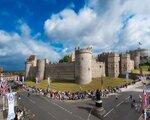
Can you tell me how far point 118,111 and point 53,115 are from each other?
9.48 meters

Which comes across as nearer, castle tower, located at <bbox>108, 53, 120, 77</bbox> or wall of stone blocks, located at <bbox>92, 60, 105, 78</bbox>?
castle tower, located at <bbox>108, 53, 120, 77</bbox>

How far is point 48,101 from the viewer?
60.2 meters

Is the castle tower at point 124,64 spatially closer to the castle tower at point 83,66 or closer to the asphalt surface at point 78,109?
the castle tower at point 83,66

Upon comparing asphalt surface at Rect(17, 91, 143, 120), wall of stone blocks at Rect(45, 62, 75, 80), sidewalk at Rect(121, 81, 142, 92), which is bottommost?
asphalt surface at Rect(17, 91, 143, 120)

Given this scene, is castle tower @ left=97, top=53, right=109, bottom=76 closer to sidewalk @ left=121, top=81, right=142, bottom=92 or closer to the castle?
the castle

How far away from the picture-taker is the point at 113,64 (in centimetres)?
11112

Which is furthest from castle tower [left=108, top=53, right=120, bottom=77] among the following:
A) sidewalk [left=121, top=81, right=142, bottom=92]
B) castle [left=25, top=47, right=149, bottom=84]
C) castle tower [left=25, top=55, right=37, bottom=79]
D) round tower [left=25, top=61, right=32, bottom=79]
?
round tower [left=25, top=61, right=32, bottom=79]

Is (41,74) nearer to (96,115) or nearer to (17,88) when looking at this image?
(17,88)

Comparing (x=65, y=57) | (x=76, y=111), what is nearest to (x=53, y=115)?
(x=76, y=111)

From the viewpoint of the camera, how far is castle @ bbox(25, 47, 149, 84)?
10038 cm

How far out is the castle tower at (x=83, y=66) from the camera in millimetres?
98625

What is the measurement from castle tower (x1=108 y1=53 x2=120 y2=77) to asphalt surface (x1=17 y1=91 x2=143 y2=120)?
160 feet

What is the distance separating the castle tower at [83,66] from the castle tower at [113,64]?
12401mm

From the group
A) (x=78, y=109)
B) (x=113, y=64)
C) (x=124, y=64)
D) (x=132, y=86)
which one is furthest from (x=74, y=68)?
(x=78, y=109)
